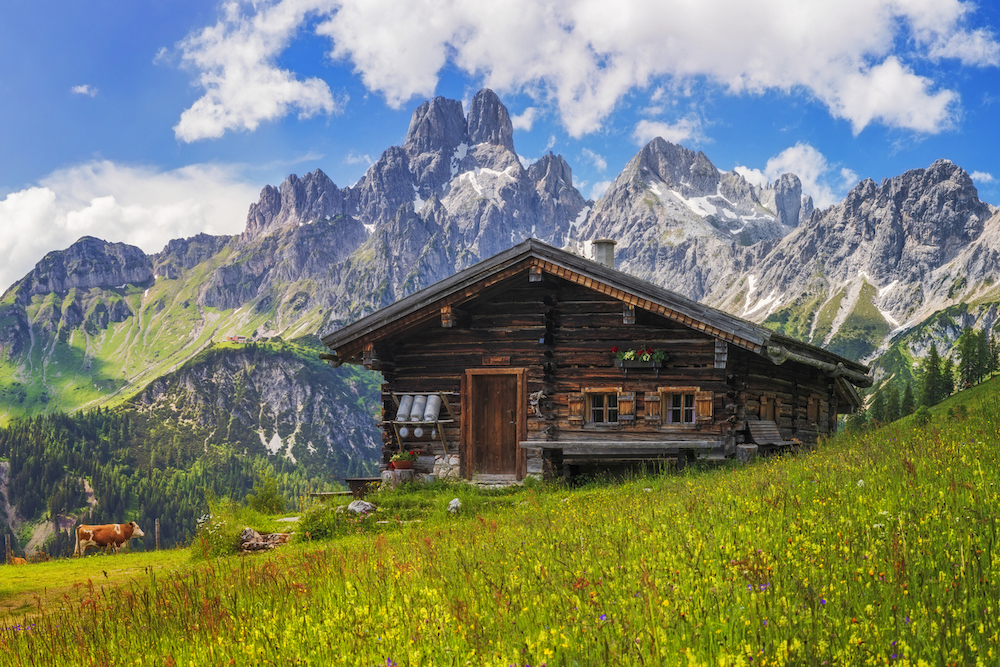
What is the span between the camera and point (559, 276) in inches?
697

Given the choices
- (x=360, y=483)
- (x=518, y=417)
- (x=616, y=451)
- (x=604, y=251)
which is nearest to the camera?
(x=616, y=451)

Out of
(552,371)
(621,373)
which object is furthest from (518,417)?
(621,373)

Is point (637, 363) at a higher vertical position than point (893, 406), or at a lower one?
higher

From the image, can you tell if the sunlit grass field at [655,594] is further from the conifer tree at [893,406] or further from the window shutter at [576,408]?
the conifer tree at [893,406]

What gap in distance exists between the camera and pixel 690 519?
6488 mm

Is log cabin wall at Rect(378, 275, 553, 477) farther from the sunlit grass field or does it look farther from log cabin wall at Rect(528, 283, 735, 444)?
the sunlit grass field

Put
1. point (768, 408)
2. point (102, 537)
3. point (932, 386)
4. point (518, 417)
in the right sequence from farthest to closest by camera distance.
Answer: point (932, 386) < point (768, 408) < point (102, 537) < point (518, 417)

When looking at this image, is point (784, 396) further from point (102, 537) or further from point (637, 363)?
point (102, 537)

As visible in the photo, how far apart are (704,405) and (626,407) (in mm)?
1904

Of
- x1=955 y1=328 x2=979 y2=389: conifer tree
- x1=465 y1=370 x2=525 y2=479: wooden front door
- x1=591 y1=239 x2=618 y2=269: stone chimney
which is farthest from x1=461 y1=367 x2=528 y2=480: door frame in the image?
x1=955 y1=328 x2=979 y2=389: conifer tree

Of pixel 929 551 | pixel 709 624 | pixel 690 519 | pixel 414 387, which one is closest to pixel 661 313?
pixel 414 387

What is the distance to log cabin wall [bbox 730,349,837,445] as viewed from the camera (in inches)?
702

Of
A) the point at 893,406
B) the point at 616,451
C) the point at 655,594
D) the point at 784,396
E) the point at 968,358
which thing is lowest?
the point at 893,406

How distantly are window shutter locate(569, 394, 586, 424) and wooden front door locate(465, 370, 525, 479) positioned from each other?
1439 millimetres
